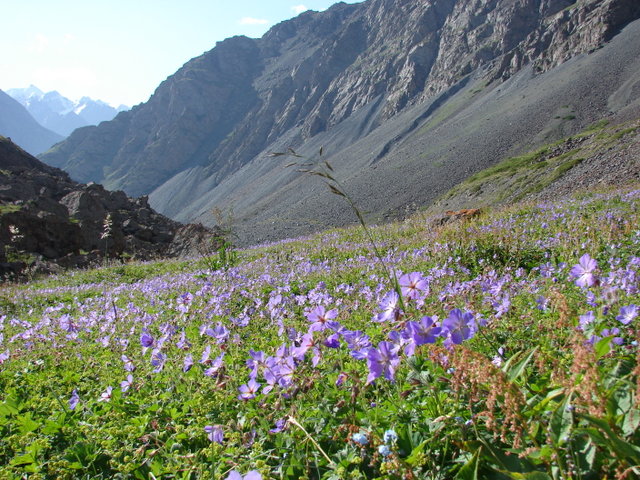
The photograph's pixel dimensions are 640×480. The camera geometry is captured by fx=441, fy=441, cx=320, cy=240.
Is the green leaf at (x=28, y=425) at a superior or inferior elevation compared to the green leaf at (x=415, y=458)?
superior

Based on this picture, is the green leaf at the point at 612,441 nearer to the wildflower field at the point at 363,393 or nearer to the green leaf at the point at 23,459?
the wildflower field at the point at 363,393

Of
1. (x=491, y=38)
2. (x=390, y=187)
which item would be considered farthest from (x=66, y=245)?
(x=491, y=38)

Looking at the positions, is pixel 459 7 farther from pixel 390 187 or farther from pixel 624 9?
pixel 390 187

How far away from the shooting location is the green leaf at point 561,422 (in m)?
1.34

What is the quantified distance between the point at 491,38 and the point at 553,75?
1856 inches

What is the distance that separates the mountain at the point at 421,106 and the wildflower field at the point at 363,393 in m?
19.6

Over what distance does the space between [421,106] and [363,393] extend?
13439 centimetres

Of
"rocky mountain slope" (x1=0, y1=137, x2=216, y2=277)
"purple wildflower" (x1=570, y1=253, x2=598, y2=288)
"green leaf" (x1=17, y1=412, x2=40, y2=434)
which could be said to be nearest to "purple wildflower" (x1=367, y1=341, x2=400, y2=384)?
"purple wildflower" (x1=570, y1=253, x2=598, y2=288)

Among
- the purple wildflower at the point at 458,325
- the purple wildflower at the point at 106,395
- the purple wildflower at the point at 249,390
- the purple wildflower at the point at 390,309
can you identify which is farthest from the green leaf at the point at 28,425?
the purple wildflower at the point at 458,325

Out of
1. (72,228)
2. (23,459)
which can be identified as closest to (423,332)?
(23,459)

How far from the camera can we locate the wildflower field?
1.44 meters

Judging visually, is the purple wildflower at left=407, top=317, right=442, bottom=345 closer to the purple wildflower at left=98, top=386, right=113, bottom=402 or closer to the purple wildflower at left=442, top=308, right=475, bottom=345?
the purple wildflower at left=442, top=308, right=475, bottom=345

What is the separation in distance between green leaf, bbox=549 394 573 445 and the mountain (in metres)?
21.8

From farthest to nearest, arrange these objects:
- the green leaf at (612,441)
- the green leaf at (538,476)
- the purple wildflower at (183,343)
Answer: the purple wildflower at (183,343) → the green leaf at (538,476) → the green leaf at (612,441)
